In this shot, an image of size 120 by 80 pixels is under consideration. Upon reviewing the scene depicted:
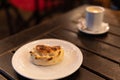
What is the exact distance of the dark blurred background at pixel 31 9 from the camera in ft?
6.31

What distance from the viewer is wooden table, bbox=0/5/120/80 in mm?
677

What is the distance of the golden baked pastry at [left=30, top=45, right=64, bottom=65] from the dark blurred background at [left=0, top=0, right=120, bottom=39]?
1161 millimetres

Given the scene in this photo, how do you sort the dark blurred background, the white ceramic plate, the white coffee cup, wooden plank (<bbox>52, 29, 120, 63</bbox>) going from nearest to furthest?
the white ceramic plate
wooden plank (<bbox>52, 29, 120, 63</bbox>)
the white coffee cup
the dark blurred background

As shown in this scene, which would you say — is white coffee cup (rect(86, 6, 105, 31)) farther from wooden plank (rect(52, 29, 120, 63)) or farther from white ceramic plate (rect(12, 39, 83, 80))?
white ceramic plate (rect(12, 39, 83, 80))

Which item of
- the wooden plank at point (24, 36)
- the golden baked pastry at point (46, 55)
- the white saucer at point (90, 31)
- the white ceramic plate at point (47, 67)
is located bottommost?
the wooden plank at point (24, 36)

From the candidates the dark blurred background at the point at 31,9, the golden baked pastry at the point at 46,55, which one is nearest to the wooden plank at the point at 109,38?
the golden baked pastry at the point at 46,55

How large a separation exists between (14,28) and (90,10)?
1.57 meters

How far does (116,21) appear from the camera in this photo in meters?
1.09

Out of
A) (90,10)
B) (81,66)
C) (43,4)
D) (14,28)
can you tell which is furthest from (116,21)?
(14,28)

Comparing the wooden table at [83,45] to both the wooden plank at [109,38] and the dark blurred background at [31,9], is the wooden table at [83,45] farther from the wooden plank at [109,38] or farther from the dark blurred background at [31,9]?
the dark blurred background at [31,9]

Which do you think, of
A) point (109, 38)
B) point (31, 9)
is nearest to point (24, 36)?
point (109, 38)

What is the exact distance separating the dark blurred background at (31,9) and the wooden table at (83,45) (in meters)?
0.78

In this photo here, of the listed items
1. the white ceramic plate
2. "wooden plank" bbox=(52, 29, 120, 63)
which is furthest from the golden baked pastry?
"wooden plank" bbox=(52, 29, 120, 63)

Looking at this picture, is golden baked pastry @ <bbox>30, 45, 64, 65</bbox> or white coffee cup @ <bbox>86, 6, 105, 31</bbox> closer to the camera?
golden baked pastry @ <bbox>30, 45, 64, 65</bbox>
